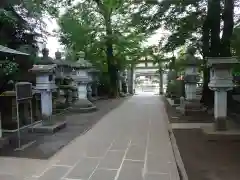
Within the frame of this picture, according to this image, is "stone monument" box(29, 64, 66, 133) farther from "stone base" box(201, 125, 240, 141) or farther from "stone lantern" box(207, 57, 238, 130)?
"stone lantern" box(207, 57, 238, 130)

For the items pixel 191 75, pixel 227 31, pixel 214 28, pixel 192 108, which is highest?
pixel 214 28

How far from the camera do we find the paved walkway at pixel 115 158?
409 centimetres

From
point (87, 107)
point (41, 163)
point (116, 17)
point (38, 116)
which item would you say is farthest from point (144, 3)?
point (116, 17)

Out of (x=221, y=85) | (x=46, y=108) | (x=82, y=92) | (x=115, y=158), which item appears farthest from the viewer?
(x=82, y=92)

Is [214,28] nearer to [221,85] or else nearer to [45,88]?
[221,85]

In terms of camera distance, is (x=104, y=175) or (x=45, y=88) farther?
(x=45, y=88)

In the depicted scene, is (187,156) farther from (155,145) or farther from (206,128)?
(206,128)

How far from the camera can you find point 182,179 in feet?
12.8

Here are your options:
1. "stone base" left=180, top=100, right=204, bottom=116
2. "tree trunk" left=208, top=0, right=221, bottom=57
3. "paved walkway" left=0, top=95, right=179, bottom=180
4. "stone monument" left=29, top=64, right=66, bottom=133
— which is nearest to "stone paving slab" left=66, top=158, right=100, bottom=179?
"paved walkway" left=0, top=95, right=179, bottom=180

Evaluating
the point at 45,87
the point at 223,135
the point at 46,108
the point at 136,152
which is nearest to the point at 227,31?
the point at 223,135

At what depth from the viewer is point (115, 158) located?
4883 millimetres

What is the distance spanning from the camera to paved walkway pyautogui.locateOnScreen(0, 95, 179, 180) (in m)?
4.09

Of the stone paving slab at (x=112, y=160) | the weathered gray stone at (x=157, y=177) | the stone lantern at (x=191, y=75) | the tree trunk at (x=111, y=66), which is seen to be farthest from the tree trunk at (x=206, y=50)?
the tree trunk at (x=111, y=66)

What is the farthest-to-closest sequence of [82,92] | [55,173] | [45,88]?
[82,92] → [45,88] → [55,173]
